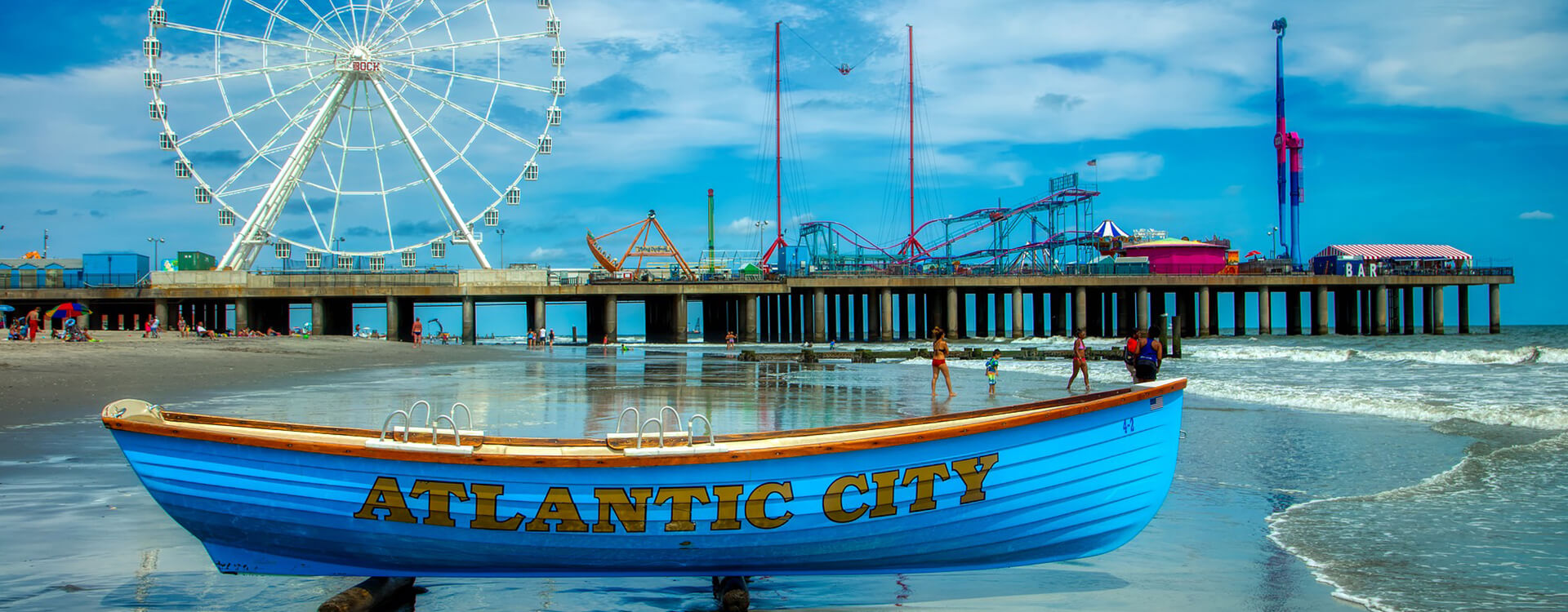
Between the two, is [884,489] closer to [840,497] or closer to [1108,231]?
[840,497]

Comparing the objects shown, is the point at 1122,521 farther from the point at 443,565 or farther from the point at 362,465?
the point at 362,465

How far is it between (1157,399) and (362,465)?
4450mm

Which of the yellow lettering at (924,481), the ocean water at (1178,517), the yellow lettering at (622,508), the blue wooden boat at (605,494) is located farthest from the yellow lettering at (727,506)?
the yellow lettering at (924,481)

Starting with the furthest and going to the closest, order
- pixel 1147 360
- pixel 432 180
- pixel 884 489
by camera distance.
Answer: pixel 432 180 < pixel 1147 360 < pixel 884 489

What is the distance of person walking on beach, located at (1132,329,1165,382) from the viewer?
11913 millimetres

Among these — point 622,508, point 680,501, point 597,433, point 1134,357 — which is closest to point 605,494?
point 622,508

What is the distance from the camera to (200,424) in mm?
5477

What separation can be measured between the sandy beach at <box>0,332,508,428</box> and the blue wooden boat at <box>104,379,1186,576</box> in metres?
8.66

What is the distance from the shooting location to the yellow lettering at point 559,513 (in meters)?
5.07

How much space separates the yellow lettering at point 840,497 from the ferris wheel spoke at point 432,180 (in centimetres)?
4724

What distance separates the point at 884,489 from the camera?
530cm

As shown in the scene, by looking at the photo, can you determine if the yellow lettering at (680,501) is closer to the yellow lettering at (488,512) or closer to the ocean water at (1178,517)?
the ocean water at (1178,517)

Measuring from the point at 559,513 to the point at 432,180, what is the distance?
156 ft

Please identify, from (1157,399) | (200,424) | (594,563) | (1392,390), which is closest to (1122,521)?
(1157,399)
